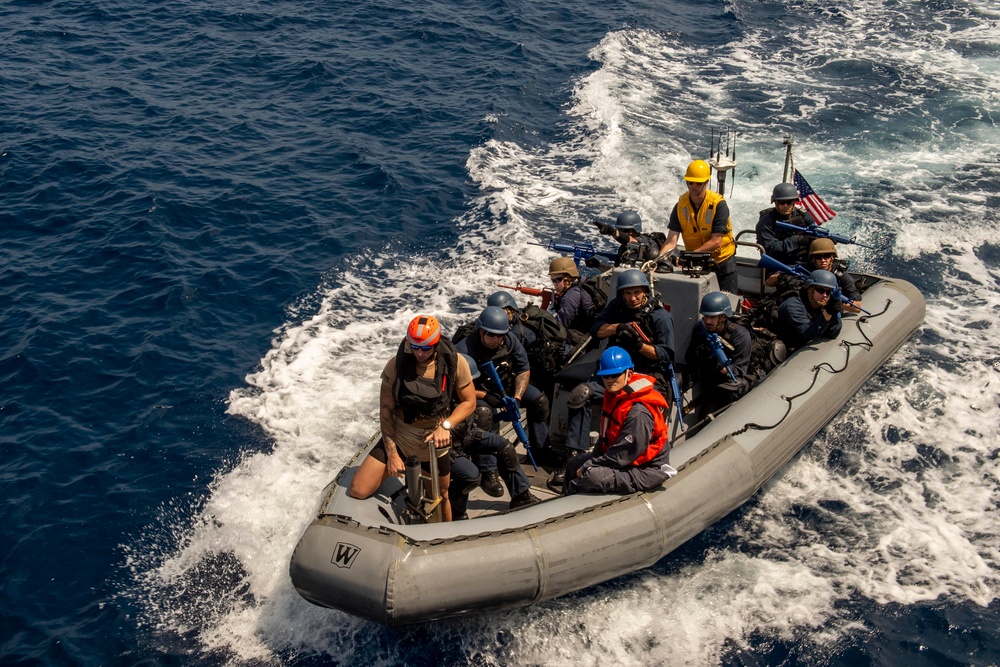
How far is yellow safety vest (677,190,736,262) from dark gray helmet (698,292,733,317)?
1529 millimetres

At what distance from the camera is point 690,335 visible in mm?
9844

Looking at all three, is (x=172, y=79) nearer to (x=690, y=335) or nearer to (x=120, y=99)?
(x=120, y=99)

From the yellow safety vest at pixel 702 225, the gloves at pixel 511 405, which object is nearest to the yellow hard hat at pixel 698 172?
the yellow safety vest at pixel 702 225

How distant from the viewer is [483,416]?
864 centimetres

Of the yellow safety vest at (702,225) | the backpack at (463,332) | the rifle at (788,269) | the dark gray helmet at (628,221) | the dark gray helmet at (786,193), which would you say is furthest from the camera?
the dark gray helmet at (786,193)

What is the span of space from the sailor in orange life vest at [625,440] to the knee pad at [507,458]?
1.70 feet

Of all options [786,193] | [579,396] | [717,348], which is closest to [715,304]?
[717,348]

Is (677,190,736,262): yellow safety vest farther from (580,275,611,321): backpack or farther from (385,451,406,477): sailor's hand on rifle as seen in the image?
(385,451,406,477): sailor's hand on rifle

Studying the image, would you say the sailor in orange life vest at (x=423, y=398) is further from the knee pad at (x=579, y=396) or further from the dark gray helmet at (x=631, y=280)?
the dark gray helmet at (x=631, y=280)

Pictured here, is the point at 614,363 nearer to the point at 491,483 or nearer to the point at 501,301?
the point at 491,483

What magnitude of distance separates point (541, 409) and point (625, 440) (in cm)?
157

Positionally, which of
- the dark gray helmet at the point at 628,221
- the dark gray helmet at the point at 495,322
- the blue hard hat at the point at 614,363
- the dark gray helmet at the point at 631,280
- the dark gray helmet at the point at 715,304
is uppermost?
the blue hard hat at the point at 614,363

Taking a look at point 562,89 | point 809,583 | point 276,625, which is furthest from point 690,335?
point 562,89

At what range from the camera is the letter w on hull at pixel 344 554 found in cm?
747
